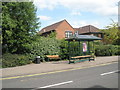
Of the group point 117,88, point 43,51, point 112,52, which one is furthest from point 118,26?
point 117,88

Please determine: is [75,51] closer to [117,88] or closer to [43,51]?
[43,51]

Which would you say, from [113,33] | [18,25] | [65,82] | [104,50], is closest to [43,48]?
[18,25]

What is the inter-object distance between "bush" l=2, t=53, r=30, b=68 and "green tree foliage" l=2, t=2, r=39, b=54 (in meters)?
0.81

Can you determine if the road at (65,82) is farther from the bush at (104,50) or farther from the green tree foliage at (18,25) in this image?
the bush at (104,50)

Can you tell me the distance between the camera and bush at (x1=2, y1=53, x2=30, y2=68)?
39.7 feet

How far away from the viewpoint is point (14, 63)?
12547mm

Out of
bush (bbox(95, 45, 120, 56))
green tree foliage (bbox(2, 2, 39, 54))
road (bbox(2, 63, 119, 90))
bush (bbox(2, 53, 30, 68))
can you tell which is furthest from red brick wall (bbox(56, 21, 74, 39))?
road (bbox(2, 63, 119, 90))

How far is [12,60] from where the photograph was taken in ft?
40.9

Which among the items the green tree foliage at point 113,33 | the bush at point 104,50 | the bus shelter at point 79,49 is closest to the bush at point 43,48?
the bus shelter at point 79,49

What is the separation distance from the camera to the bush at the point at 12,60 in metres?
12.1

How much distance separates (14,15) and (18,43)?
2776mm

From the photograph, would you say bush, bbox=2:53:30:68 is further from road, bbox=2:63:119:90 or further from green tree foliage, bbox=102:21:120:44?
green tree foliage, bbox=102:21:120:44

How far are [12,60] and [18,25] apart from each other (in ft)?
11.1

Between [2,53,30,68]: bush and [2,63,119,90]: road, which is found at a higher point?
[2,53,30,68]: bush
